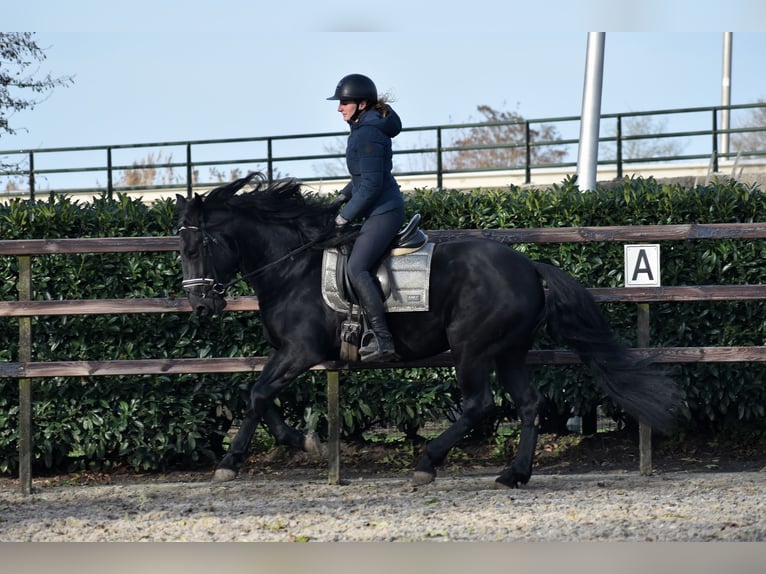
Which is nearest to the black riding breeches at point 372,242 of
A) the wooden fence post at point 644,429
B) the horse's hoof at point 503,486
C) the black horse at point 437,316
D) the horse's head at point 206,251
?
the black horse at point 437,316

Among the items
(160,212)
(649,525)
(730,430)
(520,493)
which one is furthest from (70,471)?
(730,430)

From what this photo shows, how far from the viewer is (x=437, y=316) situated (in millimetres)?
7051

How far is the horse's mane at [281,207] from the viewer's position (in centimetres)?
725

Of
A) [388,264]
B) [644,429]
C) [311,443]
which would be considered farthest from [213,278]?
[644,429]

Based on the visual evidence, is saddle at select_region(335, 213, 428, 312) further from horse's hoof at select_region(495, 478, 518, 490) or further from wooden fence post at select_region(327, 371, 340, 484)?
horse's hoof at select_region(495, 478, 518, 490)

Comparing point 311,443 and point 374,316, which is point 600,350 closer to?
point 374,316

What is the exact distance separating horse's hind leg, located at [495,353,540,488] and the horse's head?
205 cm

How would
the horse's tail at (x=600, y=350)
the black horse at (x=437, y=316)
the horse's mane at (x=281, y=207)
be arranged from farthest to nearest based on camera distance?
the horse's mane at (x=281, y=207), the horse's tail at (x=600, y=350), the black horse at (x=437, y=316)

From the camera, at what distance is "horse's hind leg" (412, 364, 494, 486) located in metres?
6.93

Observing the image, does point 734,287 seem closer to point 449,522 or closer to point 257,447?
point 449,522

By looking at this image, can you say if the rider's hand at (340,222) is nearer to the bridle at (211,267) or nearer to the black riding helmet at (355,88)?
the bridle at (211,267)

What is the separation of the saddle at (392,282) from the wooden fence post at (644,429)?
5.95 feet

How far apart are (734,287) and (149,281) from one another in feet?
14.9

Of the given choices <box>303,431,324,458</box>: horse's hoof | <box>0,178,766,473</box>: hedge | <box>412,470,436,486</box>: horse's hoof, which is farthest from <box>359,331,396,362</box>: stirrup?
<box>0,178,766,473</box>: hedge
